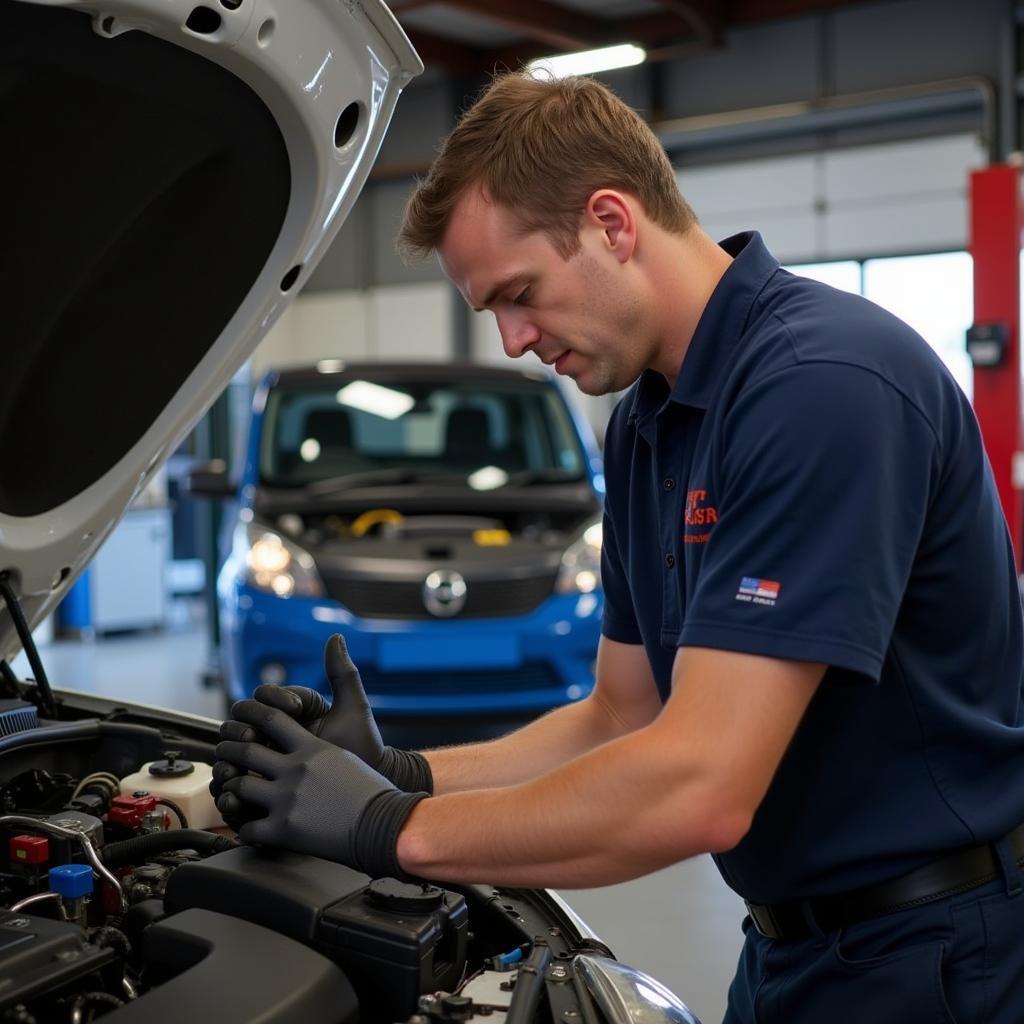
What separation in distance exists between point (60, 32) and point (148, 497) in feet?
24.7

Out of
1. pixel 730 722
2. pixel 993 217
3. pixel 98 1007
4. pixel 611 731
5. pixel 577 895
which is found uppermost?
pixel 993 217

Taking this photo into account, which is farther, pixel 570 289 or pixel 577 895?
pixel 577 895

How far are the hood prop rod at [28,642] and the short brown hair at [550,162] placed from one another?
0.76m

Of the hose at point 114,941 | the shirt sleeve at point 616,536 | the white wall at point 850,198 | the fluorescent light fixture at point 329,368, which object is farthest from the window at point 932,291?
the hose at point 114,941

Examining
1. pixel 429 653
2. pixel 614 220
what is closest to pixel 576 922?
pixel 614 220

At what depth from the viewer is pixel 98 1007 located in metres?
1.11

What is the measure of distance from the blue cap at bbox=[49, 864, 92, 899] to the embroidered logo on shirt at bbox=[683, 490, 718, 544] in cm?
75

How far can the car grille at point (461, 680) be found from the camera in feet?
13.0

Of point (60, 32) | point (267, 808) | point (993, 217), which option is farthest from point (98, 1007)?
point (993, 217)

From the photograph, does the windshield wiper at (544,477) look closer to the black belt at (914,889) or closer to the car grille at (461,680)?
the car grille at (461,680)

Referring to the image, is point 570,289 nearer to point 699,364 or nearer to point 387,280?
point 699,364

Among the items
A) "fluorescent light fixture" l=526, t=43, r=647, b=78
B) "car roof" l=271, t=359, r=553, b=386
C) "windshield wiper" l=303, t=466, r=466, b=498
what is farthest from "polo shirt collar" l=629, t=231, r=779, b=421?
"fluorescent light fixture" l=526, t=43, r=647, b=78

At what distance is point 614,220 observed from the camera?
1.33m

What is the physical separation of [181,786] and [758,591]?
93 cm
